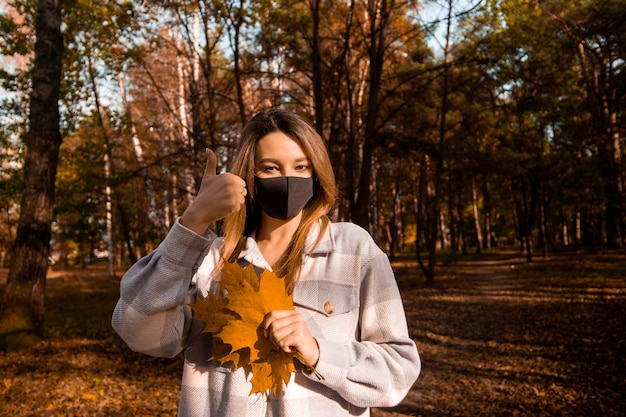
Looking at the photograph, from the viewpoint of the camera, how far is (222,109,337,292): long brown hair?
70.6 inches

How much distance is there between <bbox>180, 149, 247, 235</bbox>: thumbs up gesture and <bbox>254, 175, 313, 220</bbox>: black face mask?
293 mm

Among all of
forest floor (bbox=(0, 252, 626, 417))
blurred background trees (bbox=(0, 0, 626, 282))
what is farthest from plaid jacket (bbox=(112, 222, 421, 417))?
forest floor (bbox=(0, 252, 626, 417))

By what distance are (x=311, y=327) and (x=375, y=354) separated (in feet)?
0.71

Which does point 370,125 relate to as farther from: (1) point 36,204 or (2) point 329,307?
(2) point 329,307

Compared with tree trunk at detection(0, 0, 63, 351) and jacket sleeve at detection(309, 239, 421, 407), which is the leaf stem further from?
tree trunk at detection(0, 0, 63, 351)

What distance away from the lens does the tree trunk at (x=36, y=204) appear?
8.46m

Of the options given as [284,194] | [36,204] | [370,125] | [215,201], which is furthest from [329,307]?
[370,125]

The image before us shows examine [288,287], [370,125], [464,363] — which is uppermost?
[370,125]

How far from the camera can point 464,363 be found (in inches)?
330

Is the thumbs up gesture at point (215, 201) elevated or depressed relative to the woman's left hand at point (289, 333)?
elevated

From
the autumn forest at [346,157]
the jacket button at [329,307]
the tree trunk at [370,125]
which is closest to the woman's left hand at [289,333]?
the jacket button at [329,307]

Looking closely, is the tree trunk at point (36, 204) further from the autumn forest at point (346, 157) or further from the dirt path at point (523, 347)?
the dirt path at point (523, 347)

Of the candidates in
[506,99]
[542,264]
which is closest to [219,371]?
[542,264]

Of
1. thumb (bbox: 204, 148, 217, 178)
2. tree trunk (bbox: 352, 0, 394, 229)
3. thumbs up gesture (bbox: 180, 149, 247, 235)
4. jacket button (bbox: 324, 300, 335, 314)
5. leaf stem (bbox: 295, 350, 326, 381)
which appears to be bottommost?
leaf stem (bbox: 295, 350, 326, 381)
